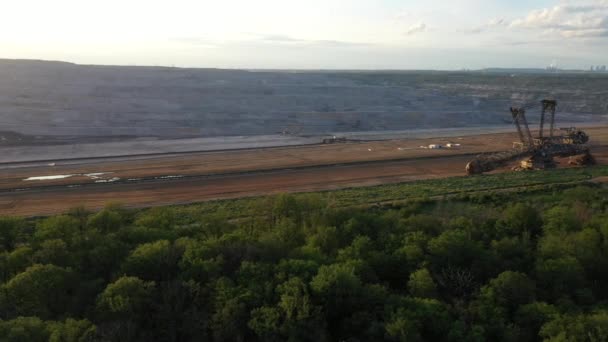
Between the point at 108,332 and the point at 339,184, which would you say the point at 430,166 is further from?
the point at 108,332

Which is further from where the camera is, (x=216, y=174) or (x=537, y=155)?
(x=537, y=155)

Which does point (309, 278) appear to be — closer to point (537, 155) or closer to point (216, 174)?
point (216, 174)

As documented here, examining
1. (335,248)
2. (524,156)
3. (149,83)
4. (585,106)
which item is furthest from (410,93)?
(335,248)

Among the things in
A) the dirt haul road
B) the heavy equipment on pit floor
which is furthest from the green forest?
the heavy equipment on pit floor

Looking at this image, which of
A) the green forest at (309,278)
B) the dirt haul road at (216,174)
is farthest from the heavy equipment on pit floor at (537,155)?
the green forest at (309,278)

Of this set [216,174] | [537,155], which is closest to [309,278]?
[216,174]

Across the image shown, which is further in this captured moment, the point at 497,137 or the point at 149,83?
the point at 149,83
